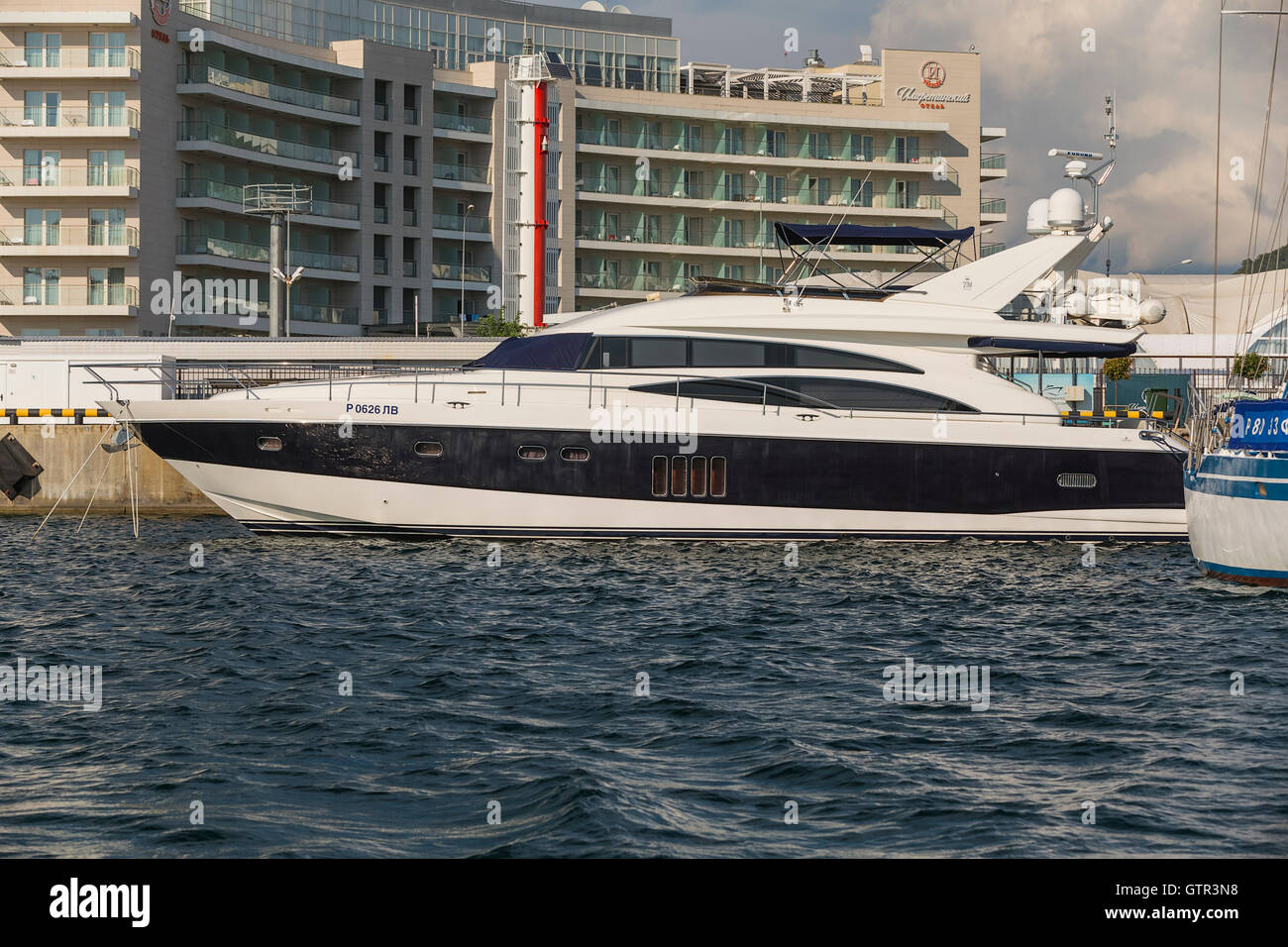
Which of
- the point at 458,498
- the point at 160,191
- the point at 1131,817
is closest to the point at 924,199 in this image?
the point at 160,191

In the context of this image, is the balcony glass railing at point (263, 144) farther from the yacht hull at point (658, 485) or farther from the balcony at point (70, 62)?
the yacht hull at point (658, 485)

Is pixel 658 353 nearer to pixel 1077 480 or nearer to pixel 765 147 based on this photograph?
pixel 1077 480

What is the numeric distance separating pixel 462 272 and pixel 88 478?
38.9 meters

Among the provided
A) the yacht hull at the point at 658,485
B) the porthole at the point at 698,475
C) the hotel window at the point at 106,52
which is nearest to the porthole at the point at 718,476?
the yacht hull at the point at 658,485

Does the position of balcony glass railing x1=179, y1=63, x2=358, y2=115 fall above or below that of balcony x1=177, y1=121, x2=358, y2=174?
above

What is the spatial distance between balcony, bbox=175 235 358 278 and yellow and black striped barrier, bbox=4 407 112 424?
2716 centimetres

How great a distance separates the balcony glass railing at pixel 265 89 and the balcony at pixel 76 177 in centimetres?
526

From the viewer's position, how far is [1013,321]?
2391cm

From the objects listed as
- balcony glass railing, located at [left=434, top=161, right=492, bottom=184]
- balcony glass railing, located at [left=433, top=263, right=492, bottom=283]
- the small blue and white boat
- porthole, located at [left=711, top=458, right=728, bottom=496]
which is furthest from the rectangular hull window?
balcony glass railing, located at [left=434, top=161, right=492, bottom=184]

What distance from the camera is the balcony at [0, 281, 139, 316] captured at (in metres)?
56.4

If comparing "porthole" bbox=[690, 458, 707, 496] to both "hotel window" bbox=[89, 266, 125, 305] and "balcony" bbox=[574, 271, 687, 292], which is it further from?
"balcony" bbox=[574, 271, 687, 292]

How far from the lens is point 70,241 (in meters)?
57.6

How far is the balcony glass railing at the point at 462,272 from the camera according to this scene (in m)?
69.3
